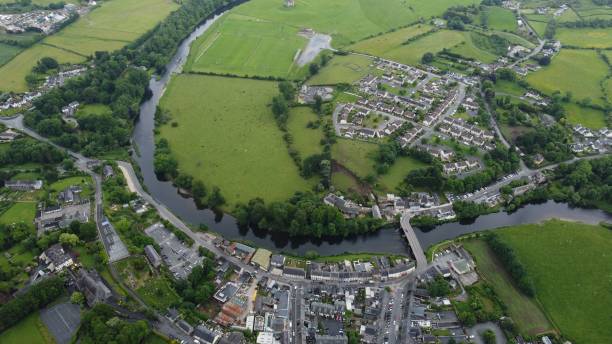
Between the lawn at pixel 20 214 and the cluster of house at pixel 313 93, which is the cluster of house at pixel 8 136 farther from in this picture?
the cluster of house at pixel 313 93

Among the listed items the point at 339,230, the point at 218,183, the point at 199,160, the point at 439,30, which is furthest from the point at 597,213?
the point at 439,30

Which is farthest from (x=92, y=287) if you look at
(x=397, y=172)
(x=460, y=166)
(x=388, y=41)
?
(x=388, y=41)

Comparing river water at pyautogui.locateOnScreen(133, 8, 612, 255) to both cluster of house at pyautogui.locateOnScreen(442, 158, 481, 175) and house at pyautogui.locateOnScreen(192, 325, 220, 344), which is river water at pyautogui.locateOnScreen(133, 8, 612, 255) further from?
house at pyautogui.locateOnScreen(192, 325, 220, 344)

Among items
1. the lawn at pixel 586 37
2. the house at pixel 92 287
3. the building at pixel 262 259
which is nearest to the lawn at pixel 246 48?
the building at pixel 262 259

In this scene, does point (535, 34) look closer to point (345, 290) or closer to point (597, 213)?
point (597, 213)

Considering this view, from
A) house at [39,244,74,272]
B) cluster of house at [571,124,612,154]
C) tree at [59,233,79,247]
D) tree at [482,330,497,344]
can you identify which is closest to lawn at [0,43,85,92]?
tree at [59,233,79,247]

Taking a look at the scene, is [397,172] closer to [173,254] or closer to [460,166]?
[460,166]
